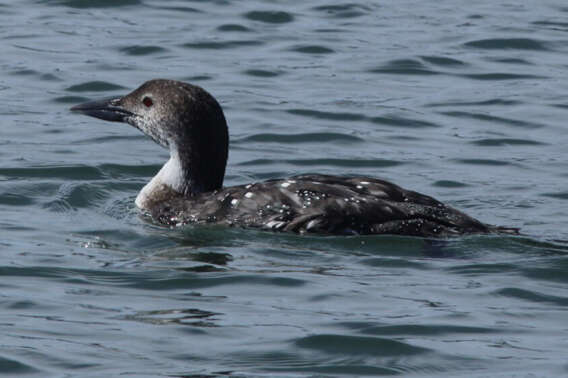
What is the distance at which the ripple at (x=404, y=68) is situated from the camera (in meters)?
14.9

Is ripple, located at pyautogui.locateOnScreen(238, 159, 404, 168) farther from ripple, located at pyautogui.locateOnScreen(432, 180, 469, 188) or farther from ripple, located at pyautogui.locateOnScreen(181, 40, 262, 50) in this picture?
ripple, located at pyautogui.locateOnScreen(181, 40, 262, 50)

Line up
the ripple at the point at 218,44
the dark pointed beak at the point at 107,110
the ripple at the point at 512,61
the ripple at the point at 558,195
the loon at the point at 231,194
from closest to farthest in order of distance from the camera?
the loon at the point at 231,194
the dark pointed beak at the point at 107,110
the ripple at the point at 558,195
the ripple at the point at 512,61
the ripple at the point at 218,44

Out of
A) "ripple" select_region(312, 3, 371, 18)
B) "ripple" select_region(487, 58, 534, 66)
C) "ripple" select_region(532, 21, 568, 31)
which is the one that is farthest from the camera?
"ripple" select_region(312, 3, 371, 18)

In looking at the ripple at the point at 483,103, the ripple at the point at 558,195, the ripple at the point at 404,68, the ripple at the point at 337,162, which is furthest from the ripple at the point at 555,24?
the ripple at the point at 558,195

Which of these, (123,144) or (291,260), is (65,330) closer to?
(291,260)

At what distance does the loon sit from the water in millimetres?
116

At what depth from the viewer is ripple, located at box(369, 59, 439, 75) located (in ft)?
48.9

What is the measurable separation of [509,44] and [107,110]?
6570 millimetres

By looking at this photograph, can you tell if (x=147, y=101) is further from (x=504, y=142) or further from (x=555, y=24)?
(x=555, y=24)

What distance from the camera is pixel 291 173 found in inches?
458

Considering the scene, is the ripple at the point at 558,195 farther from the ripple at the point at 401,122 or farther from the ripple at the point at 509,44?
the ripple at the point at 509,44

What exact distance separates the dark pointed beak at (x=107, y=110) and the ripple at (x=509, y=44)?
6224 mm

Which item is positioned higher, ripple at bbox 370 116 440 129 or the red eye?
the red eye

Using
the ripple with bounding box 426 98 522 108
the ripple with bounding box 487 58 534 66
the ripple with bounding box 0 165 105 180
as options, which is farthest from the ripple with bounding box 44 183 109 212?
the ripple with bounding box 487 58 534 66
